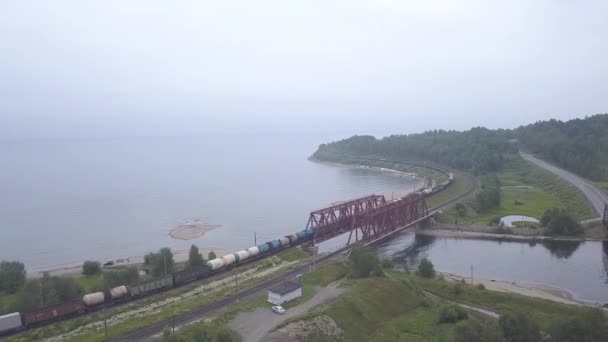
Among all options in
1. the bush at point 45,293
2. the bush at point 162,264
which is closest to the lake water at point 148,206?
the bush at point 162,264

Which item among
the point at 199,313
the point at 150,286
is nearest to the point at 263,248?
the point at 150,286

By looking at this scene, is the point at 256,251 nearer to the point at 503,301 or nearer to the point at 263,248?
the point at 263,248

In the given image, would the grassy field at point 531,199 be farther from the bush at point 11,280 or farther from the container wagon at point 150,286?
the bush at point 11,280

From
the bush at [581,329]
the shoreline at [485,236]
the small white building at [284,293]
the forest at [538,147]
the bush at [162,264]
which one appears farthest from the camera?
the forest at [538,147]

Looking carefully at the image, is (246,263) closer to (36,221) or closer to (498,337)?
(498,337)

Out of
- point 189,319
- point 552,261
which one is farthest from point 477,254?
point 189,319
